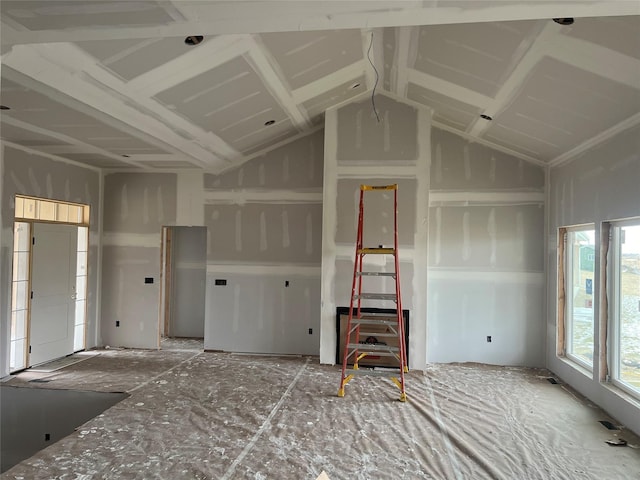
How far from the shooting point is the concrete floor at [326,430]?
2.97 metres

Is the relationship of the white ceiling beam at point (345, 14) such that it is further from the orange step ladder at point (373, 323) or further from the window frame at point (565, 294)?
the window frame at point (565, 294)

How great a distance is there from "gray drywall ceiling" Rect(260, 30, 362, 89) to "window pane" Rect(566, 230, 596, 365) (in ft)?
10.8

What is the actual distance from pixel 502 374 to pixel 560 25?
412cm

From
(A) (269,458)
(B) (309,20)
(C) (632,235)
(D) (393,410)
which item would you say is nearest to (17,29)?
(B) (309,20)

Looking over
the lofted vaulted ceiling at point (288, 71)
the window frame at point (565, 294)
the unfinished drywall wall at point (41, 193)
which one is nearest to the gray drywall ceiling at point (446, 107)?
the lofted vaulted ceiling at point (288, 71)

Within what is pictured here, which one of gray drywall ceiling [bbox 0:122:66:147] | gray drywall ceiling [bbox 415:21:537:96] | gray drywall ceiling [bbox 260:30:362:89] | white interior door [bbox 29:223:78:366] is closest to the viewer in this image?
gray drywall ceiling [bbox 415:21:537:96]

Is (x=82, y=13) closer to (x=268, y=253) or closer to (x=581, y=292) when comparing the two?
(x=268, y=253)

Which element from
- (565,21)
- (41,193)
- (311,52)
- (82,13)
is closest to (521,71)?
(565,21)

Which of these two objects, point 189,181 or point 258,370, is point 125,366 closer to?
point 258,370

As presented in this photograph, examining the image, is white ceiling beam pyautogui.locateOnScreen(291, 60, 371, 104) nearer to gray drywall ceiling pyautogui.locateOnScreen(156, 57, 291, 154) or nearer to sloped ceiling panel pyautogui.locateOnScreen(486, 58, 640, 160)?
gray drywall ceiling pyautogui.locateOnScreen(156, 57, 291, 154)

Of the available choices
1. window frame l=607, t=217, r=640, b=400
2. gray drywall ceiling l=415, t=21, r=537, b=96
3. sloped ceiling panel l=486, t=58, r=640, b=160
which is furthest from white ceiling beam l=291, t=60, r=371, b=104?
window frame l=607, t=217, r=640, b=400

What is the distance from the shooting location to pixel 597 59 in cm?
296

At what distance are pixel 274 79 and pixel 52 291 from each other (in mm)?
4197

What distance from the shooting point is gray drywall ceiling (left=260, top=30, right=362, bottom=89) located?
11.3ft
